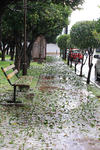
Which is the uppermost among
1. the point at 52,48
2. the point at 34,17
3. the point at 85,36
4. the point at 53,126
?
the point at 34,17

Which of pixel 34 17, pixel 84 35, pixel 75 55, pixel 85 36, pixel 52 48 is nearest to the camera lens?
pixel 34 17

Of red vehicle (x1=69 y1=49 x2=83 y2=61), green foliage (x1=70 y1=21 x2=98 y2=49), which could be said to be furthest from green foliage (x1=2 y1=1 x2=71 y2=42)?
red vehicle (x1=69 y1=49 x2=83 y2=61)

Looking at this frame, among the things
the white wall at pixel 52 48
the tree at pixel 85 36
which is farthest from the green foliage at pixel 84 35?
the white wall at pixel 52 48

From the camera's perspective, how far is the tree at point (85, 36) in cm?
1884

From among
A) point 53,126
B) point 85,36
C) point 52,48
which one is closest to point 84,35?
point 85,36

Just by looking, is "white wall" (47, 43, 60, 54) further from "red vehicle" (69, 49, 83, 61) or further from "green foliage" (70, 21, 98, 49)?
"green foliage" (70, 21, 98, 49)

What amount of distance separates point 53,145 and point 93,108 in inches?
154

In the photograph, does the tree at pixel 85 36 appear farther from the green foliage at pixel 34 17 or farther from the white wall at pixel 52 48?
the white wall at pixel 52 48

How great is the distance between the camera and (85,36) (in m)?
19.6

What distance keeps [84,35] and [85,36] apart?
213 millimetres

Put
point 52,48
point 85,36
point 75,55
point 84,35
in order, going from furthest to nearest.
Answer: point 52,48
point 75,55
point 84,35
point 85,36

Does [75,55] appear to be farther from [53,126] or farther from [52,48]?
[52,48]

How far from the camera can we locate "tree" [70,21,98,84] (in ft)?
61.8

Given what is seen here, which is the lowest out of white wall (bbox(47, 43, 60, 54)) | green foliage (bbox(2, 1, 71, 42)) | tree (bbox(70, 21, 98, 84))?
white wall (bbox(47, 43, 60, 54))
